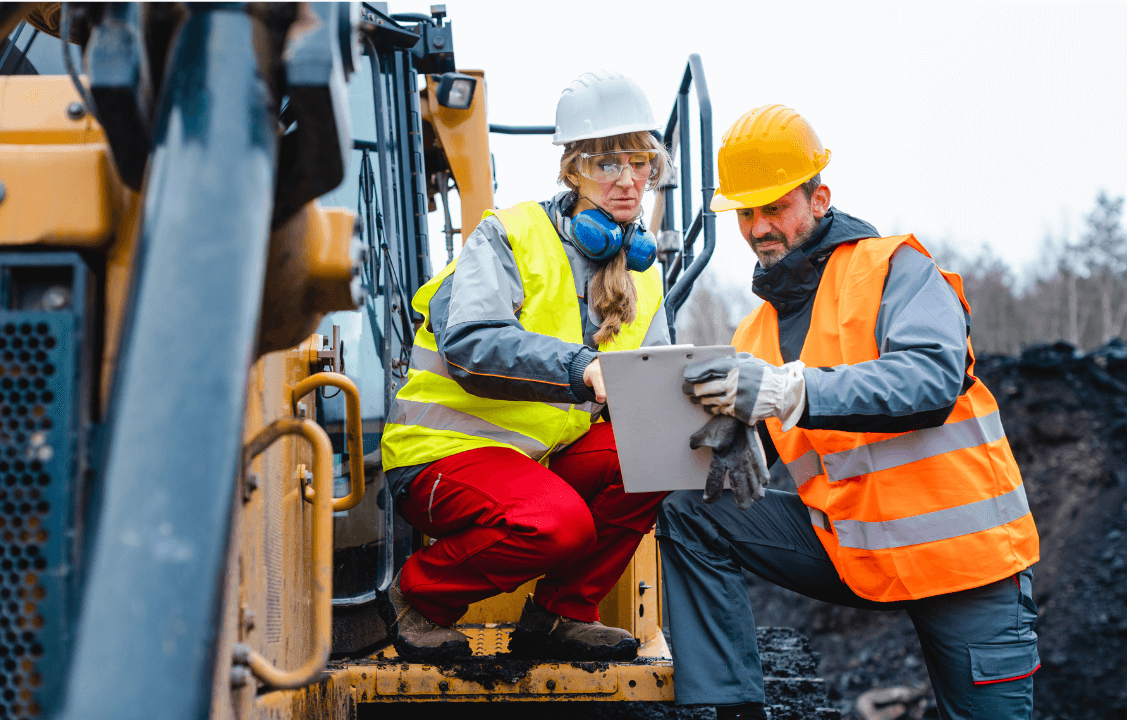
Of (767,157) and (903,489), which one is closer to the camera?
(903,489)

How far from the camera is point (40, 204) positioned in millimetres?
1166

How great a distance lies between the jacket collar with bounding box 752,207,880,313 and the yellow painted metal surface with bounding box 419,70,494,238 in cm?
162

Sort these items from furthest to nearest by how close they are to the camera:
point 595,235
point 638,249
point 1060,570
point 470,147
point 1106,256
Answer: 1. point 1106,256
2. point 1060,570
3. point 470,147
4. point 638,249
5. point 595,235

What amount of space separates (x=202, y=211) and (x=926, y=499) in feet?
6.81

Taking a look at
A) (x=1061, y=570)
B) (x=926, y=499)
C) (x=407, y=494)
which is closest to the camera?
Result: (x=926, y=499)

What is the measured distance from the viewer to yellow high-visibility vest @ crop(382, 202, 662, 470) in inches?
104

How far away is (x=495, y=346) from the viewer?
96.5 inches

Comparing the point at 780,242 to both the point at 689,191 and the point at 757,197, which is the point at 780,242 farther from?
the point at 689,191

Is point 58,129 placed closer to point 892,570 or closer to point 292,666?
point 292,666

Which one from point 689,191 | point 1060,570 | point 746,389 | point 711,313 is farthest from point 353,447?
point 711,313

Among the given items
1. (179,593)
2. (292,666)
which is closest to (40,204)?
(179,593)

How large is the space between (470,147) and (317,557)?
10.2 feet

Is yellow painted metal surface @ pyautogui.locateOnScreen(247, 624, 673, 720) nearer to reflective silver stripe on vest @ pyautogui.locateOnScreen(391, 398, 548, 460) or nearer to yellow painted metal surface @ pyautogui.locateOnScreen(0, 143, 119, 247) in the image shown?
reflective silver stripe on vest @ pyautogui.locateOnScreen(391, 398, 548, 460)

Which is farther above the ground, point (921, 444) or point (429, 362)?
point (429, 362)
